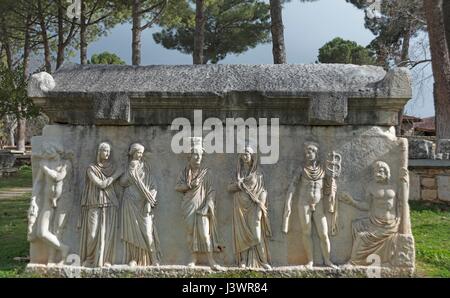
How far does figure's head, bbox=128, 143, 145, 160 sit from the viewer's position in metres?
4.27

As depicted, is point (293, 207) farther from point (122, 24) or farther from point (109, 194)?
point (122, 24)

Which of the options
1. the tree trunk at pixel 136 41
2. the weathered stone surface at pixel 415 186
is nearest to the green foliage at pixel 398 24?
the weathered stone surface at pixel 415 186

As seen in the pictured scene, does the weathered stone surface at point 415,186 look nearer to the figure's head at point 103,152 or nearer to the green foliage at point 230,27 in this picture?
the figure's head at point 103,152

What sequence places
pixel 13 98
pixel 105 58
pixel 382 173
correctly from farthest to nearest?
pixel 105 58, pixel 13 98, pixel 382 173

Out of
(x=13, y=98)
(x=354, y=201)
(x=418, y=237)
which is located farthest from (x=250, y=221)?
(x=13, y=98)

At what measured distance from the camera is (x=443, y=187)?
319 inches

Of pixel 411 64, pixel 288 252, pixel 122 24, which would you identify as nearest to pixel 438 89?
pixel 411 64

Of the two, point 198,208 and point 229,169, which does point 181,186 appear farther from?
point 229,169

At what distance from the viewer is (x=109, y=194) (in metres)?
A: 4.28

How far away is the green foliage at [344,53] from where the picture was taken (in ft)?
80.3

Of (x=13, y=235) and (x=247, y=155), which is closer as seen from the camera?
(x=247, y=155)

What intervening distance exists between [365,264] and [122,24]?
697 inches

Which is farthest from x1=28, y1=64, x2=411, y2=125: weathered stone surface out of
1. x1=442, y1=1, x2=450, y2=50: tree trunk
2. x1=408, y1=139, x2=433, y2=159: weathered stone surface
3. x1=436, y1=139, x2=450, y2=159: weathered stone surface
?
x1=442, y1=1, x2=450, y2=50: tree trunk

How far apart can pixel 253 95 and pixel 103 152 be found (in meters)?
1.54
